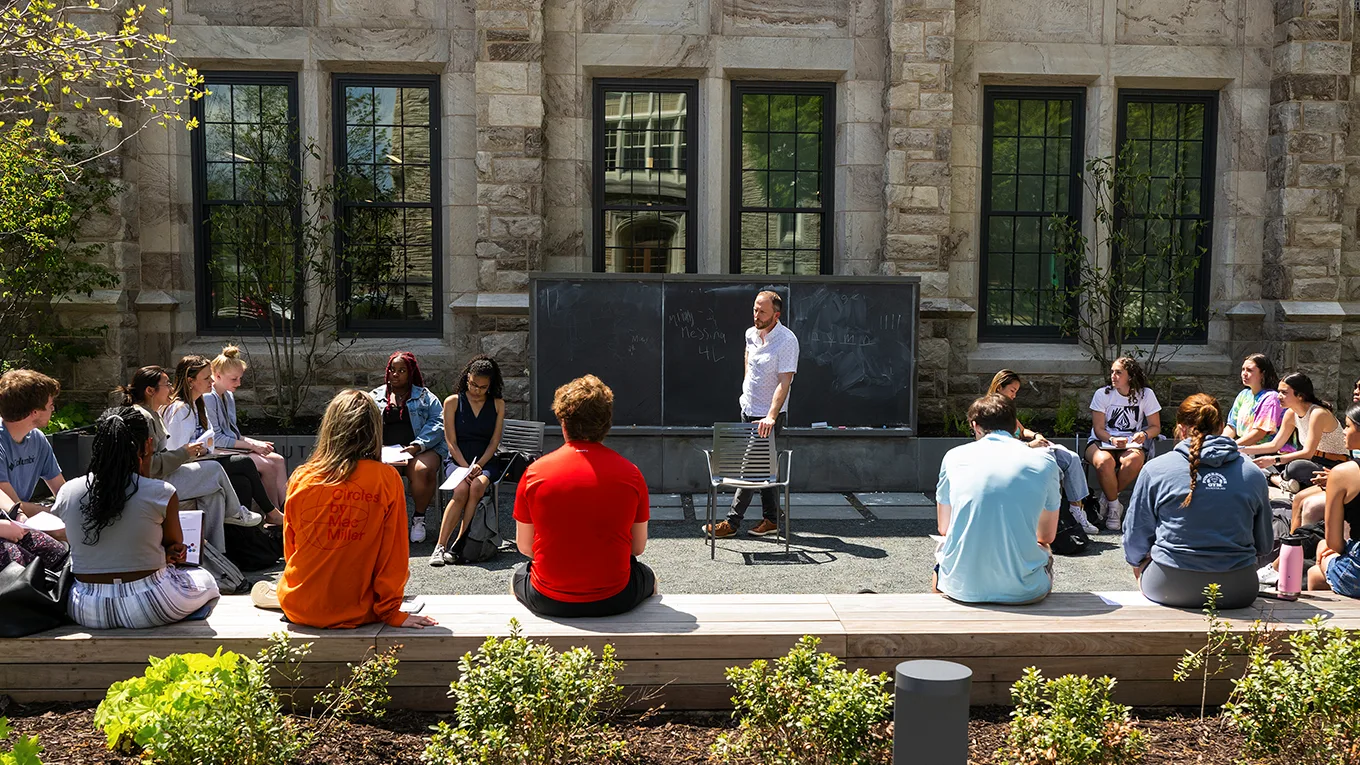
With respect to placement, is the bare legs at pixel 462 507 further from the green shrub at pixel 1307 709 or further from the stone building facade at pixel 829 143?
the green shrub at pixel 1307 709

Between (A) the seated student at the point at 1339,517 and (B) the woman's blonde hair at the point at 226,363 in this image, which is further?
(B) the woman's blonde hair at the point at 226,363

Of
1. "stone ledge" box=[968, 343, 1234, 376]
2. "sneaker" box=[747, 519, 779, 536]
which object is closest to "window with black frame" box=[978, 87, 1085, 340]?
"stone ledge" box=[968, 343, 1234, 376]

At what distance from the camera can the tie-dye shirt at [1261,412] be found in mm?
8906

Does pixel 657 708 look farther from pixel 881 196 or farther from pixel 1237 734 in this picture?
pixel 881 196

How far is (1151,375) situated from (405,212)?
8143 millimetres

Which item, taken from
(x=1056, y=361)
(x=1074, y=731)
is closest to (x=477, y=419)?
(x=1074, y=731)

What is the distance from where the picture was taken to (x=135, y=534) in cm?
479

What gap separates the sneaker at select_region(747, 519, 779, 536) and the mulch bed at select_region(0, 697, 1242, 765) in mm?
4321

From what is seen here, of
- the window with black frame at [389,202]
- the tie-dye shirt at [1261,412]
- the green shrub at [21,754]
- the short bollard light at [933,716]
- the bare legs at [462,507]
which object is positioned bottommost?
the bare legs at [462,507]

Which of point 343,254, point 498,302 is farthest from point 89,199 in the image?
point 498,302

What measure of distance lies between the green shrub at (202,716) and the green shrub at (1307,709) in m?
3.23

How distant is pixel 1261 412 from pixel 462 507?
6.13m

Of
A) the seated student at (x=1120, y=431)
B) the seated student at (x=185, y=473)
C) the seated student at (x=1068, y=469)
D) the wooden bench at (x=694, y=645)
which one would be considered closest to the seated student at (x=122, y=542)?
the wooden bench at (x=694, y=645)

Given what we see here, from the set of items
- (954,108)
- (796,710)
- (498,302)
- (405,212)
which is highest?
(954,108)
